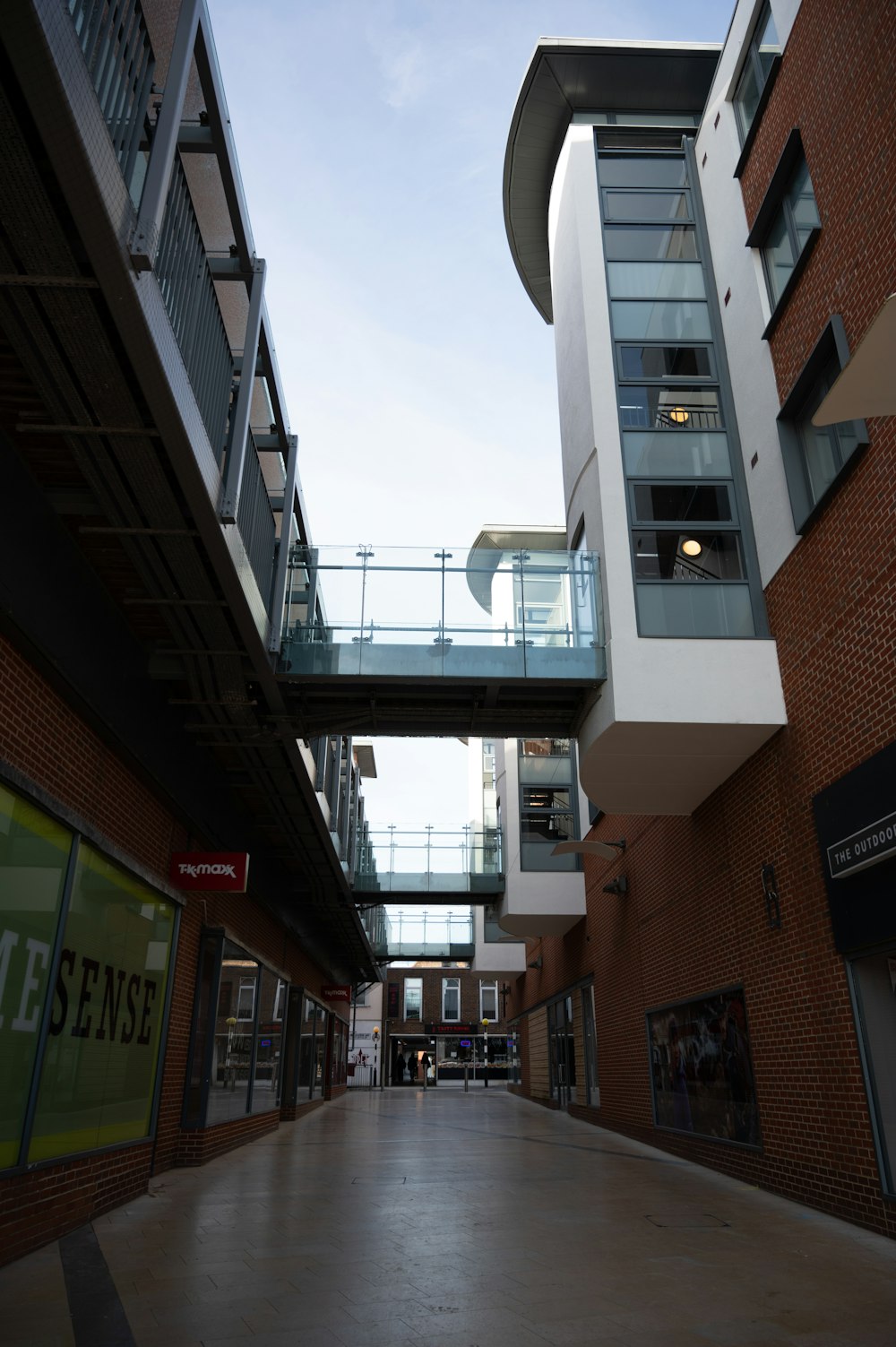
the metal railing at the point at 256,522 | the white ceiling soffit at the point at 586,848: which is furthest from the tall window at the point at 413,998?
the metal railing at the point at 256,522

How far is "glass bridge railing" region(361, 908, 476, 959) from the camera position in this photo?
29047mm

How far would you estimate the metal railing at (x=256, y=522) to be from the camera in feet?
26.5

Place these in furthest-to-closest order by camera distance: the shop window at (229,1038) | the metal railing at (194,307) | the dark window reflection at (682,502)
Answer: the shop window at (229,1038) → the dark window reflection at (682,502) → the metal railing at (194,307)

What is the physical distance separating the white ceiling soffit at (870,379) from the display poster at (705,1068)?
7088 mm

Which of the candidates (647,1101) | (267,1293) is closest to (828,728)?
(267,1293)

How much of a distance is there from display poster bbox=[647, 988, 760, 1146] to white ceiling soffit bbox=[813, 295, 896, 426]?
7.09m

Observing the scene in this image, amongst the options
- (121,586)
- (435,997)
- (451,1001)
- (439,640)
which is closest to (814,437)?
(439,640)

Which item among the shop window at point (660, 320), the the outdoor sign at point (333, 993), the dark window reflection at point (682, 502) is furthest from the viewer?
the the outdoor sign at point (333, 993)

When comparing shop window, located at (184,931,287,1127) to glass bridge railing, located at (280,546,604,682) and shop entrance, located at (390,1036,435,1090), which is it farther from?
shop entrance, located at (390,1036,435,1090)

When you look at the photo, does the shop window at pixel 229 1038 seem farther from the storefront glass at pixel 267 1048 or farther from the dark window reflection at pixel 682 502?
the dark window reflection at pixel 682 502

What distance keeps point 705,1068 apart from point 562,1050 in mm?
12639

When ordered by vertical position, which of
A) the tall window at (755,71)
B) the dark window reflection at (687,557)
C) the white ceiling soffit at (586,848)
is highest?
the tall window at (755,71)

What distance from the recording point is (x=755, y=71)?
36.7ft

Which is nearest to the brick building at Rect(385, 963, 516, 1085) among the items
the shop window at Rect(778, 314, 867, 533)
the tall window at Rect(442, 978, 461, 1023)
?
the tall window at Rect(442, 978, 461, 1023)
